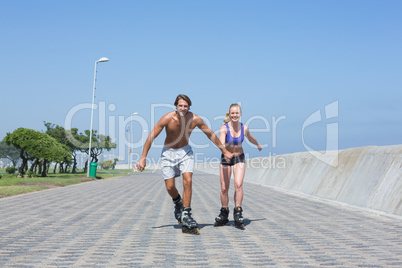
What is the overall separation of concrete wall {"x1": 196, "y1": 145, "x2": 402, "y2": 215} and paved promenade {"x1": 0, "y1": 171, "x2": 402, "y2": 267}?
647 mm

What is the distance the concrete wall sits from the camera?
365 inches

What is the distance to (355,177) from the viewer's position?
11.1 metres

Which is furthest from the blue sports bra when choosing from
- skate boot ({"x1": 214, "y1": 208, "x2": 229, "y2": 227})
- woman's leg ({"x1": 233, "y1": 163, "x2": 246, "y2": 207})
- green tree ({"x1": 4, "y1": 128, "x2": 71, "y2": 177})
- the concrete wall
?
green tree ({"x1": 4, "y1": 128, "x2": 71, "y2": 177})

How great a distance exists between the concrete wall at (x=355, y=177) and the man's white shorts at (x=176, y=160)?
4211 mm

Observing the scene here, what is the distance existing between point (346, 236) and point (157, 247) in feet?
8.63

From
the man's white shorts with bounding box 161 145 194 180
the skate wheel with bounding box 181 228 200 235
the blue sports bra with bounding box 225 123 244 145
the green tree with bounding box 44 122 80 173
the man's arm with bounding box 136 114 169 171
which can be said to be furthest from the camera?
the green tree with bounding box 44 122 80 173

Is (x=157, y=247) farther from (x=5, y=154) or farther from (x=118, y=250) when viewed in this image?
(x=5, y=154)

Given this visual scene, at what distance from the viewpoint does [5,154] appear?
389 ft

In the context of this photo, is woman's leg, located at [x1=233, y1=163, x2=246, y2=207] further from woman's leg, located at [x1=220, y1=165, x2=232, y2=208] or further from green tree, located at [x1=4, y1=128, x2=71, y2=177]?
green tree, located at [x1=4, y1=128, x2=71, y2=177]

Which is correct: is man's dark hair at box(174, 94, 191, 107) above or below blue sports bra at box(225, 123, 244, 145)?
above

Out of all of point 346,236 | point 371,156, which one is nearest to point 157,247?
point 346,236

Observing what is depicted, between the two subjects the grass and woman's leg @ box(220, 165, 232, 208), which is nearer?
woman's leg @ box(220, 165, 232, 208)

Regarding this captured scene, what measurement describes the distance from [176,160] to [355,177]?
583 cm

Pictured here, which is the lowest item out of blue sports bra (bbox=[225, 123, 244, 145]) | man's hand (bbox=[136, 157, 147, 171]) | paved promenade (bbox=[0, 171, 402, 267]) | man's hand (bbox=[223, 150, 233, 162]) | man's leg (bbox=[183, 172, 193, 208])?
paved promenade (bbox=[0, 171, 402, 267])
